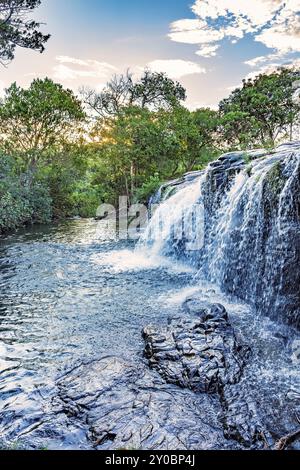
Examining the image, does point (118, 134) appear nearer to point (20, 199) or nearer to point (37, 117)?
point (37, 117)

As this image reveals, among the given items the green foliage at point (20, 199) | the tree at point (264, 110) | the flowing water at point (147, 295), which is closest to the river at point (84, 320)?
the flowing water at point (147, 295)

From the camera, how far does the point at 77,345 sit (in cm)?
415

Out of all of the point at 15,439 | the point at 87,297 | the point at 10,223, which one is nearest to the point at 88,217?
the point at 10,223

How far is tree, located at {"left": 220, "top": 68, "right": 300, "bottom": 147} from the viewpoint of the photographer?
16.7 meters

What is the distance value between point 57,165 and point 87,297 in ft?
52.5

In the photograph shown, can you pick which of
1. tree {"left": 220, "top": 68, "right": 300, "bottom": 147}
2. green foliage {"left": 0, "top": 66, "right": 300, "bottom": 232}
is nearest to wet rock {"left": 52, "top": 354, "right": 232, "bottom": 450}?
green foliage {"left": 0, "top": 66, "right": 300, "bottom": 232}

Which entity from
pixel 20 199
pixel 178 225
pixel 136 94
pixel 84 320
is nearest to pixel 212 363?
pixel 84 320

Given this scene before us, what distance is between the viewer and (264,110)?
1717 centimetres

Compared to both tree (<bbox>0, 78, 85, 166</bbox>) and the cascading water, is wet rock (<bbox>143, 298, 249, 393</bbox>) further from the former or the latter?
tree (<bbox>0, 78, 85, 166</bbox>)

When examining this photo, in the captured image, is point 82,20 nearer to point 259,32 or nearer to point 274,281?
point 259,32

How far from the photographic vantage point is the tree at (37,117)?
17188mm

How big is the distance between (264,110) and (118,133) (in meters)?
8.43

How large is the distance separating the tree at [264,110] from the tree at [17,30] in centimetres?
996

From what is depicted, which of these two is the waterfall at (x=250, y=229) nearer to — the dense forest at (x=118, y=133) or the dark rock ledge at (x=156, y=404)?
the dark rock ledge at (x=156, y=404)
